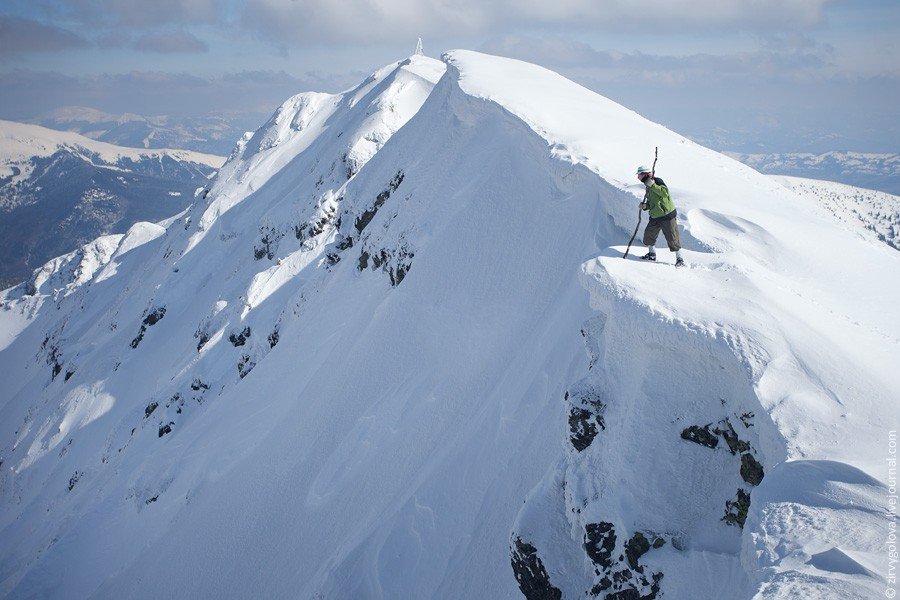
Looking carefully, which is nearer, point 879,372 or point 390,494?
point 879,372

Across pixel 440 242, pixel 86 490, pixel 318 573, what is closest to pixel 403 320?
pixel 440 242

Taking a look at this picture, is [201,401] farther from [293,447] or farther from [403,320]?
[403,320]

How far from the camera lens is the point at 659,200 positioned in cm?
1063

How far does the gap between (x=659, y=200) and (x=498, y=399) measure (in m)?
7.47

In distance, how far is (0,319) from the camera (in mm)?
113562

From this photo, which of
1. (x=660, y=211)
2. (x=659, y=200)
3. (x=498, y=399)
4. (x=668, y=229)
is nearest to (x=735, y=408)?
(x=668, y=229)

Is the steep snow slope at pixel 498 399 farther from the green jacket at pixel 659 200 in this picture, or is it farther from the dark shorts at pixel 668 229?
the green jacket at pixel 659 200

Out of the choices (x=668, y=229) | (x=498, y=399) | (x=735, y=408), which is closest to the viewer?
(x=735, y=408)

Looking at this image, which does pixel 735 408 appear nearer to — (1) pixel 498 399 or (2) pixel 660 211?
(2) pixel 660 211

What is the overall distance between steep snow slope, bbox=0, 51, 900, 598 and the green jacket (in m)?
1.27

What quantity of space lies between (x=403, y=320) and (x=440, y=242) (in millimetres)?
4031

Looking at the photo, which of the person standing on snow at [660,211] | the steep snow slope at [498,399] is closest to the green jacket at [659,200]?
the person standing on snow at [660,211]

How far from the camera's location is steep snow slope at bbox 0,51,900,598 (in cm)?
781

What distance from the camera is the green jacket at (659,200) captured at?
10.6 m
